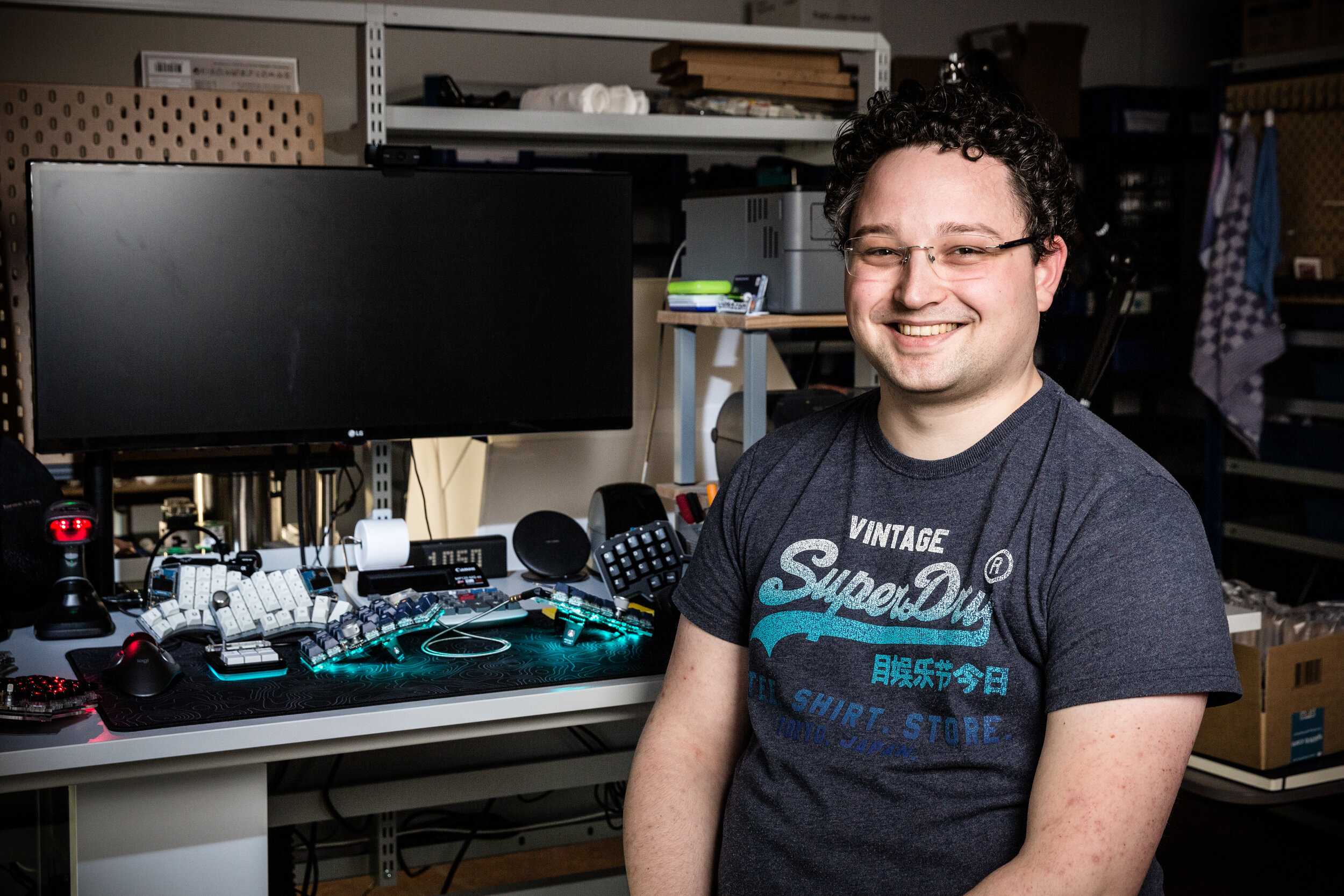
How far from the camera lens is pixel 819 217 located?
194cm

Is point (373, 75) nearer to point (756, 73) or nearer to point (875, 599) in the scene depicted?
point (756, 73)

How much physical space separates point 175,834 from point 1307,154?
158 inches

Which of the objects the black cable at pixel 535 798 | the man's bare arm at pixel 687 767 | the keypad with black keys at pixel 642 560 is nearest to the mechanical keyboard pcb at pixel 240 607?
the keypad with black keys at pixel 642 560

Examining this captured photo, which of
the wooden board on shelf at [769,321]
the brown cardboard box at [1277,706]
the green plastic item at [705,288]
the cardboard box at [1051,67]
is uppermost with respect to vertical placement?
the cardboard box at [1051,67]

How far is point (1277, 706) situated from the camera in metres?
2.00

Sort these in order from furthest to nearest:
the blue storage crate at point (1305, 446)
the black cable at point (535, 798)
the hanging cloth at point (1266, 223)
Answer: the hanging cloth at point (1266, 223), the blue storage crate at point (1305, 446), the black cable at point (535, 798)

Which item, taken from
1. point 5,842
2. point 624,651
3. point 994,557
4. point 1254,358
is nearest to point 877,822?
point 994,557

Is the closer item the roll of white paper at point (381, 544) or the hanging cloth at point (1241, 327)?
the roll of white paper at point (381, 544)

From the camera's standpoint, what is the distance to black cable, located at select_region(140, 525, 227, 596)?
170 cm

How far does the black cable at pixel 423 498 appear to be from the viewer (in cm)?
212

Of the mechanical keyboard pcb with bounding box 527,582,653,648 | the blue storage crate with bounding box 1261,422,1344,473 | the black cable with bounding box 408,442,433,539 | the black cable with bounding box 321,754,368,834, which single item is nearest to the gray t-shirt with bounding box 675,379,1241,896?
the mechanical keyboard pcb with bounding box 527,582,653,648

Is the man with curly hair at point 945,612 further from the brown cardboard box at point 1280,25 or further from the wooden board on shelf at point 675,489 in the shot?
the brown cardboard box at point 1280,25

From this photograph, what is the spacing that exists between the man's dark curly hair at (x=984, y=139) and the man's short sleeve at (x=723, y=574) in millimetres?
283

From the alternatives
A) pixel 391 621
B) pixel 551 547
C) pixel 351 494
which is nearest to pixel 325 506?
pixel 351 494
